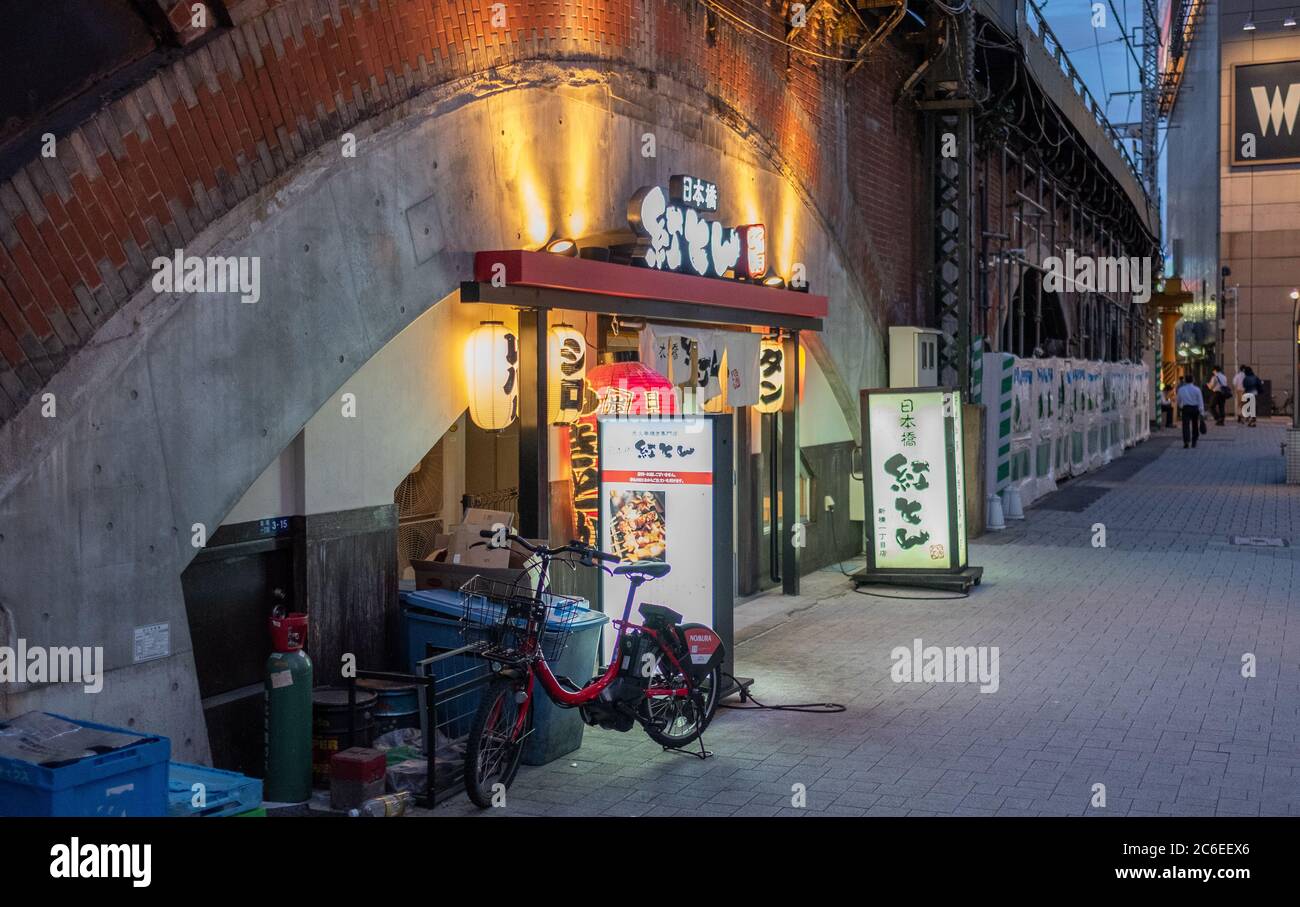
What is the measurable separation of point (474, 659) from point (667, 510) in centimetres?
207

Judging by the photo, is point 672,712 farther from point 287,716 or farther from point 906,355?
point 906,355

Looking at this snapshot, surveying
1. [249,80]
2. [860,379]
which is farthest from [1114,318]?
[249,80]

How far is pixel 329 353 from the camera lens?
8.35 metres

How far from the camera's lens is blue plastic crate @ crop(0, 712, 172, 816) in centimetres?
514

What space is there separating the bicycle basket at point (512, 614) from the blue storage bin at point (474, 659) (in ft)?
0.05

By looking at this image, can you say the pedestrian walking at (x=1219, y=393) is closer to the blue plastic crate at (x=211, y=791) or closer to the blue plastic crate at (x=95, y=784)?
the blue plastic crate at (x=211, y=791)

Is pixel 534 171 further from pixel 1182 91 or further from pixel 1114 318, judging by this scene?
pixel 1182 91

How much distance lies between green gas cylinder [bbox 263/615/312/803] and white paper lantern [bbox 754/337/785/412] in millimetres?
8387

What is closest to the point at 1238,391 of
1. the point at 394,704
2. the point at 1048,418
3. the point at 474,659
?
the point at 1048,418

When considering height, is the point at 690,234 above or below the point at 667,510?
above

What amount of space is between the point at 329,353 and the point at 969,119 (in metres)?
14.6

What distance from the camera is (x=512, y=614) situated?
8.16m

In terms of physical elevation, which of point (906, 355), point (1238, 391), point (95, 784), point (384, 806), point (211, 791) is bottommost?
point (384, 806)

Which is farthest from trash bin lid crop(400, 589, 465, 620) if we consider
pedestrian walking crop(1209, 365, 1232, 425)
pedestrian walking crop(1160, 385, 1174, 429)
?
pedestrian walking crop(1160, 385, 1174, 429)
